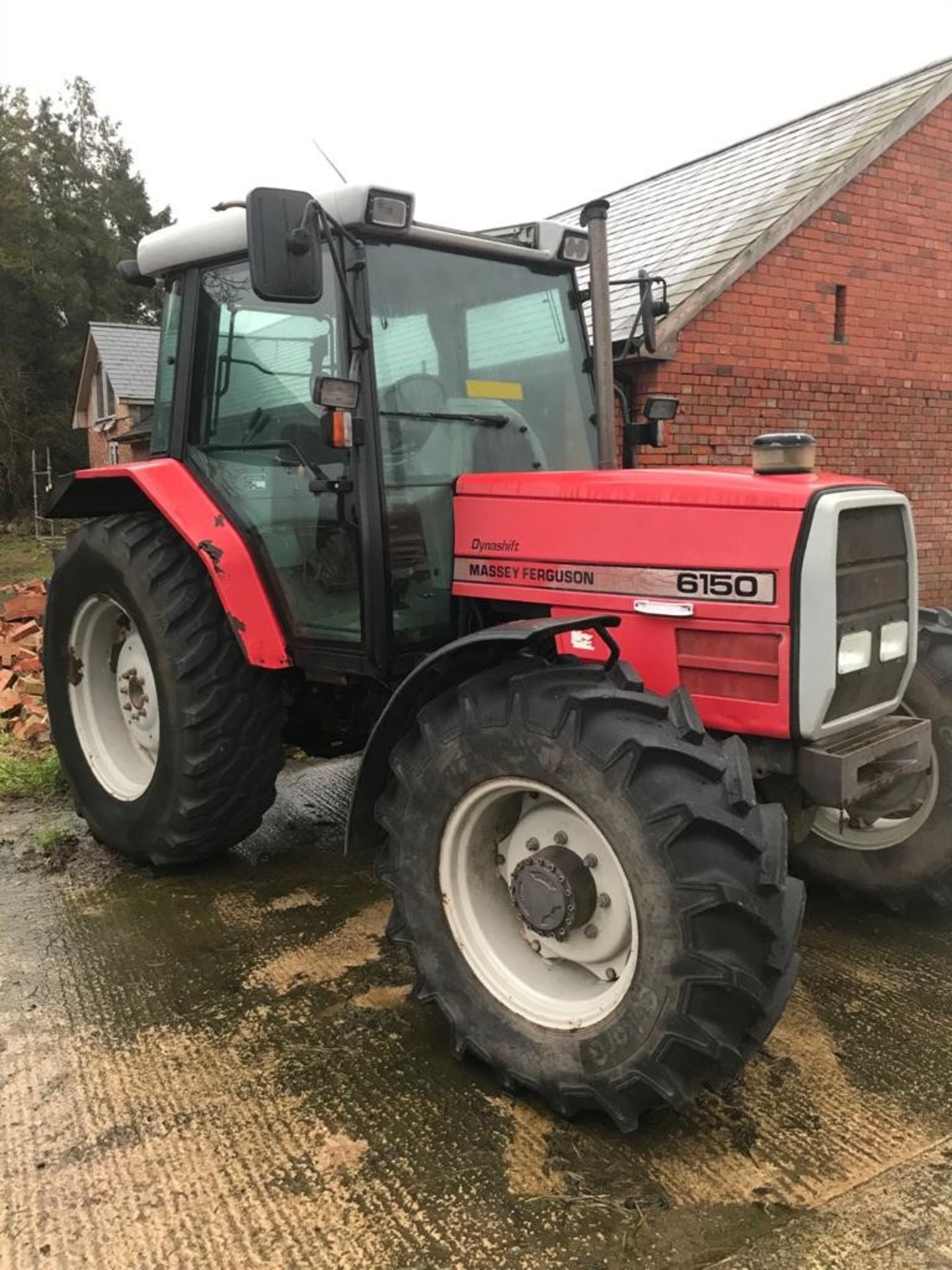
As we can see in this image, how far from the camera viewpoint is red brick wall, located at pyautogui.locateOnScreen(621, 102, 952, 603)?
7.42 m

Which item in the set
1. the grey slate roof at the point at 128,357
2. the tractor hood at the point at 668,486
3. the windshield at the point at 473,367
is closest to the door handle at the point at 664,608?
the tractor hood at the point at 668,486

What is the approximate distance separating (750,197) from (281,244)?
22.5 ft

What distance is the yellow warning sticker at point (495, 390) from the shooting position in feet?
10.5

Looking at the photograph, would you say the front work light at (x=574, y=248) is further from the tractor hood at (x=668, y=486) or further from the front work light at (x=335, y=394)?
the front work light at (x=335, y=394)

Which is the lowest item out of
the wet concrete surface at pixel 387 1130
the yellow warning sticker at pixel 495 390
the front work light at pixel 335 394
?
the wet concrete surface at pixel 387 1130

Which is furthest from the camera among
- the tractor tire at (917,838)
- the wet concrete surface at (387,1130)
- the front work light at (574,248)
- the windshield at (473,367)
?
the front work light at (574,248)

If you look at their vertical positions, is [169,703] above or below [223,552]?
below

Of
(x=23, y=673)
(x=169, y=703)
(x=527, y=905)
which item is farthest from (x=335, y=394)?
(x=23, y=673)

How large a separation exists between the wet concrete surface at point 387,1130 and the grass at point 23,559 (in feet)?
38.6

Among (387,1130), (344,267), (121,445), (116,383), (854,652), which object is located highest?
(116,383)

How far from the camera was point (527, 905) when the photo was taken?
2.39 metres

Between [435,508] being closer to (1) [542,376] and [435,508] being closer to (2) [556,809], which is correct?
(1) [542,376]

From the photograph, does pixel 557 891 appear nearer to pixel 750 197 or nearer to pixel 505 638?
pixel 505 638

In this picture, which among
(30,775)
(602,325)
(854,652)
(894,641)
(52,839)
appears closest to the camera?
(854,652)
